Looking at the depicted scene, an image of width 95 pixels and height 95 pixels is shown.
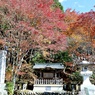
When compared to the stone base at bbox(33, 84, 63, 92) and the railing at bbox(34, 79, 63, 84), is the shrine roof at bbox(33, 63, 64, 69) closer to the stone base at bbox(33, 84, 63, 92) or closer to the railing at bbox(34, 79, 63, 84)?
the railing at bbox(34, 79, 63, 84)

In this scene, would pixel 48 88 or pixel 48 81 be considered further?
pixel 48 81

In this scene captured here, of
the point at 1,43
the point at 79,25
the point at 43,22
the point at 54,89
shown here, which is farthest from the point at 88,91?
the point at 54,89

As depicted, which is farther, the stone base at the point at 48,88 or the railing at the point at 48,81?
the railing at the point at 48,81

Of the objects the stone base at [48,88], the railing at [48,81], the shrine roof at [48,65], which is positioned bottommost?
the stone base at [48,88]

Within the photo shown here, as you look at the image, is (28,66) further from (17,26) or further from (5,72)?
(17,26)

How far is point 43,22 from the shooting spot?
13781 mm

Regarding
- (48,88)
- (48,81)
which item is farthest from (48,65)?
(48,88)

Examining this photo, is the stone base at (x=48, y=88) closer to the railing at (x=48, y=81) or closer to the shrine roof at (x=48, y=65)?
the railing at (x=48, y=81)

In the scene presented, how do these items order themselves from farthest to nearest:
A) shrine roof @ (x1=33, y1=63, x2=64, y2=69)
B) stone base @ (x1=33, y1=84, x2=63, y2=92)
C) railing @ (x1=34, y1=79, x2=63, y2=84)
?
shrine roof @ (x1=33, y1=63, x2=64, y2=69) → railing @ (x1=34, y1=79, x2=63, y2=84) → stone base @ (x1=33, y1=84, x2=63, y2=92)

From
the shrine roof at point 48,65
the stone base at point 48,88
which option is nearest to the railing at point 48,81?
the stone base at point 48,88

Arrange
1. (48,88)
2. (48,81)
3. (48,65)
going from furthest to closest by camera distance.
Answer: (48,65) → (48,81) → (48,88)

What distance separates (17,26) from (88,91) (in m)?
8.08

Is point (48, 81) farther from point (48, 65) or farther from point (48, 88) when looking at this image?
point (48, 65)

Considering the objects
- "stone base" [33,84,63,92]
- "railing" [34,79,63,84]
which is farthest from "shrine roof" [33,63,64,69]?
"stone base" [33,84,63,92]
